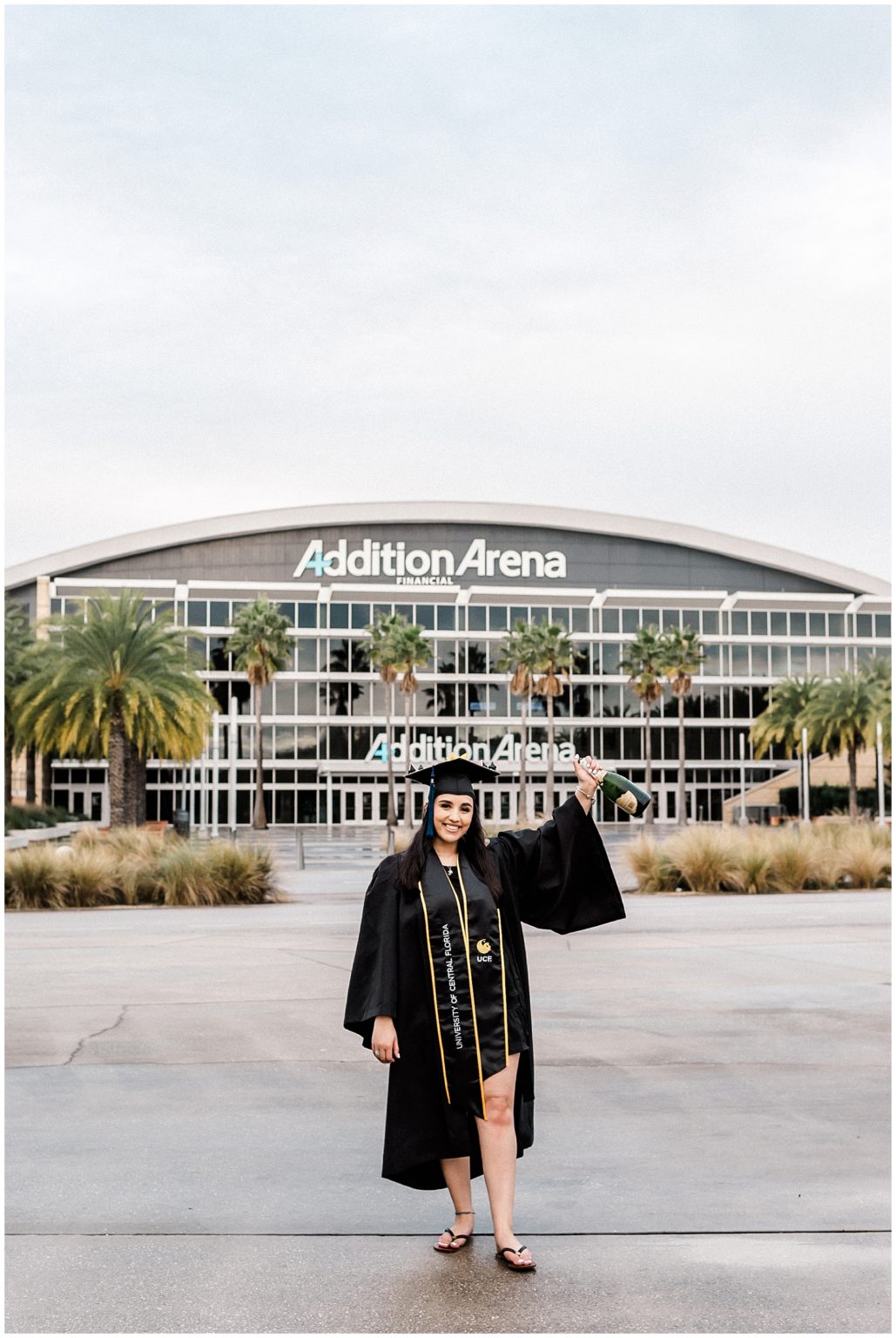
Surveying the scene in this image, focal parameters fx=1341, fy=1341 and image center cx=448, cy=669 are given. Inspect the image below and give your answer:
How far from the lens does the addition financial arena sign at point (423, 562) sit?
247 feet

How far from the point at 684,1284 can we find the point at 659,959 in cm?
868

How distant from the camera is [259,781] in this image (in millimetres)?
67938

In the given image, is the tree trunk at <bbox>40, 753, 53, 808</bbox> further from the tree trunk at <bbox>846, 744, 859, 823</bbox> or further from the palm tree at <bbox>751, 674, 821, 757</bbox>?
the tree trunk at <bbox>846, 744, 859, 823</bbox>

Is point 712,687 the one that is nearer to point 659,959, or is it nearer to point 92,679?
point 92,679

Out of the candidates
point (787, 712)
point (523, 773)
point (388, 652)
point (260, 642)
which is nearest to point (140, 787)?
point (260, 642)

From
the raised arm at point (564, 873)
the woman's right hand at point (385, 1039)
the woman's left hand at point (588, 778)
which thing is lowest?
the woman's right hand at point (385, 1039)

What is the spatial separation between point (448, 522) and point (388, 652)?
A: 11.7m

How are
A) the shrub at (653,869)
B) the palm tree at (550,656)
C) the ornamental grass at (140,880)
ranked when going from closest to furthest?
1. the ornamental grass at (140,880)
2. the shrub at (653,869)
3. the palm tree at (550,656)

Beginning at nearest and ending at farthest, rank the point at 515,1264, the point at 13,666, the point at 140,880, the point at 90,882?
the point at 515,1264, the point at 90,882, the point at 140,880, the point at 13,666

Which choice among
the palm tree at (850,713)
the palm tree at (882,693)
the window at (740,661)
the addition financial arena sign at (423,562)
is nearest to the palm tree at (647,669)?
the window at (740,661)

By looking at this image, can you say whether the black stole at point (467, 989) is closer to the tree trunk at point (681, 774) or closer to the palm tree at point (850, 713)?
the palm tree at point (850, 713)

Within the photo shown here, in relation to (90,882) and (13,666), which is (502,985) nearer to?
(90,882)

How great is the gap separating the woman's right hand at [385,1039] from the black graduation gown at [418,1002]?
28mm

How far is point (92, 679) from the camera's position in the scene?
1529 inches
